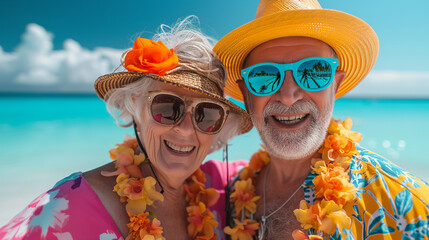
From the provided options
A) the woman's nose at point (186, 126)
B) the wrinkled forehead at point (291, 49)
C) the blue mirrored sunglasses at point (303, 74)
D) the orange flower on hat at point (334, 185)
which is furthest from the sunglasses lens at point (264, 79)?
the orange flower on hat at point (334, 185)

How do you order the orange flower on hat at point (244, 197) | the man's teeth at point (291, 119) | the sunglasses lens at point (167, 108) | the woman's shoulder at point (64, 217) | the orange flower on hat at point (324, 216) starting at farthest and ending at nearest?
the orange flower on hat at point (244, 197) → the man's teeth at point (291, 119) → the sunglasses lens at point (167, 108) → the orange flower on hat at point (324, 216) → the woman's shoulder at point (64, 217)

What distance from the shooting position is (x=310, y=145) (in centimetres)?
204

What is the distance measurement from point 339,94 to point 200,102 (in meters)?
1.63

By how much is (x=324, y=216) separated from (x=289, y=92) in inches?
33.0

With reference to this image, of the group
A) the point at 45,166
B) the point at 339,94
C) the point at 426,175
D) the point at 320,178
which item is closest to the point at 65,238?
the point at 320,178

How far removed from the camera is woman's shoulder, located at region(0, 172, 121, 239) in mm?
1456

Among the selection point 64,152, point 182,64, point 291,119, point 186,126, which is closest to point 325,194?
point 291,119

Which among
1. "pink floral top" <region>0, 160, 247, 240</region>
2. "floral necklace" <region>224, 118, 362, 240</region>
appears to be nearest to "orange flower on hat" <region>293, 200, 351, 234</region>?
"floral necklace" <region>224, 118, 362, 240</region>

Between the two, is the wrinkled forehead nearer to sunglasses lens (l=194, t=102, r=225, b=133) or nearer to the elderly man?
the elderly man

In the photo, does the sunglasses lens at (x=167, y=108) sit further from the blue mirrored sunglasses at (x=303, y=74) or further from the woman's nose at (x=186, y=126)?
the blue mirrored sunglasses at (x=303, y=74)

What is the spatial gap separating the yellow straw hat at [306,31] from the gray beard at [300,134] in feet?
1.63

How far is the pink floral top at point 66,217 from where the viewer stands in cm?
146

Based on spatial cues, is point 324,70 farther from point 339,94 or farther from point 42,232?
point 42,232

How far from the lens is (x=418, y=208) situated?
1538 mm
